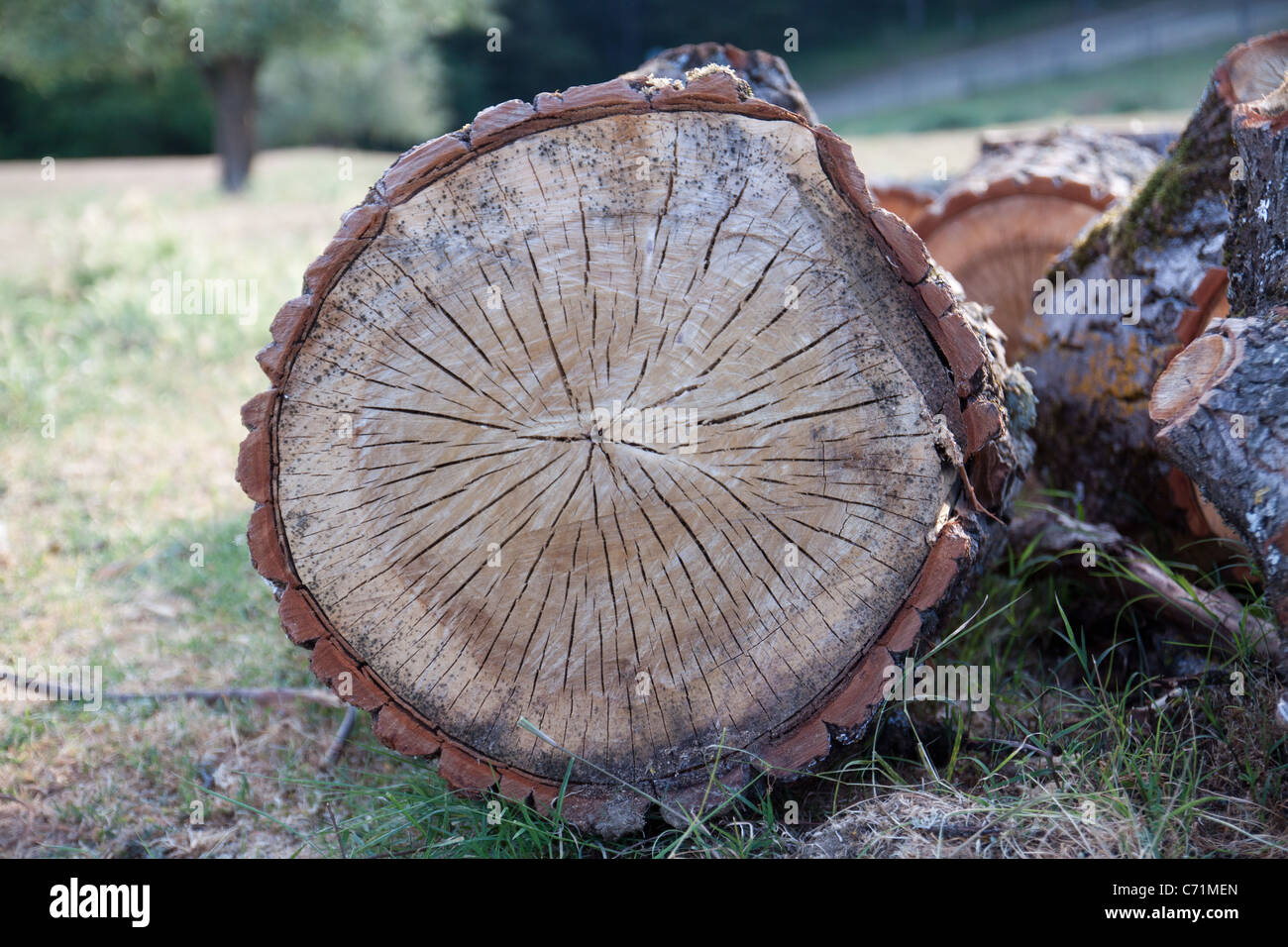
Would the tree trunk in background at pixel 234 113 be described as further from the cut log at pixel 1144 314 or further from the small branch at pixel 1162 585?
the small branch at pixel 1162 585

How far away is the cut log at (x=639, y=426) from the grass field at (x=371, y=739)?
0.76 ft

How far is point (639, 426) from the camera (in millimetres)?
1970

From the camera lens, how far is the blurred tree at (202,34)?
527 inches

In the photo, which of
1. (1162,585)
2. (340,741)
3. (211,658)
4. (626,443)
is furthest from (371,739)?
(1162,585)

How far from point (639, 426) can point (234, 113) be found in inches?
665

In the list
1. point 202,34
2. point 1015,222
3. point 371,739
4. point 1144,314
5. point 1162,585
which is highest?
point 202,34

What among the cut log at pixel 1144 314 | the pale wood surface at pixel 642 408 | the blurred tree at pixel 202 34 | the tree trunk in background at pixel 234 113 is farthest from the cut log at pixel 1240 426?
the tree trunk in background at pixel 234 113

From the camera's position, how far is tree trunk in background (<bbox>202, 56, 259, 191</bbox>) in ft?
52.4

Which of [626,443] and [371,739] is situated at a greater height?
[626,443]

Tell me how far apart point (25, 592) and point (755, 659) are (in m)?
2.86

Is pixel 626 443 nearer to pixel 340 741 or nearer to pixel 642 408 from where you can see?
pixel 642 408

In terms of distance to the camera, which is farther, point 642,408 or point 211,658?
point 211,658

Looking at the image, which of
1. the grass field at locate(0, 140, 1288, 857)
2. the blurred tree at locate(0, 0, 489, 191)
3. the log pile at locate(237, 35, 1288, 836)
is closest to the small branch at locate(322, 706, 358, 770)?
the grass field at locate(0, 140, 1288, 857)

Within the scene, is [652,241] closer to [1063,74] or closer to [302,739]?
[302,739]
